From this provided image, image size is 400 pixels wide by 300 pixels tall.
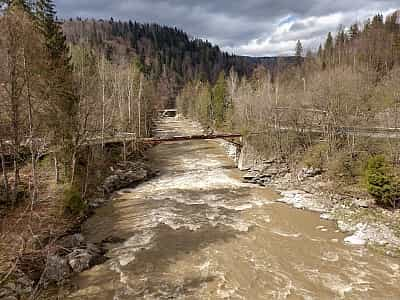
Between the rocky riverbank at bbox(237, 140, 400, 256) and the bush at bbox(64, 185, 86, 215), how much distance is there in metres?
12.5

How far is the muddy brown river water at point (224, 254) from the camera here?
35.1ft

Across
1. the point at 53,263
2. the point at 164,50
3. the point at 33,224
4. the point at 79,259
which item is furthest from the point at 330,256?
the point at 164,50

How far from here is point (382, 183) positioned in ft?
56.3

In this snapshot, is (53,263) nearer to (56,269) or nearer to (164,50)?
(56,269)

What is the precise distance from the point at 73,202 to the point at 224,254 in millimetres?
8745

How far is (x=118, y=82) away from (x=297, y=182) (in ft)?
70.2

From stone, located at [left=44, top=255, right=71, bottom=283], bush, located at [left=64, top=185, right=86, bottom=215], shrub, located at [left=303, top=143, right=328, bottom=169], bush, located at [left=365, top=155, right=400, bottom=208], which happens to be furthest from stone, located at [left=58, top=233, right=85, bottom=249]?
shrub, located at [left=303, top=143, right=328, bottom=169]

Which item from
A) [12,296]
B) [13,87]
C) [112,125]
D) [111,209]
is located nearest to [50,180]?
[111,209]

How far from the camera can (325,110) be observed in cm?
2366

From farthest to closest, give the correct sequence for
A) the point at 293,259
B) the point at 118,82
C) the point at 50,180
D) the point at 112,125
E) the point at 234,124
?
the point at 234,124 → the point at 118,82 → the point at 112,125 → the point at 50,180 → the point at 293,259

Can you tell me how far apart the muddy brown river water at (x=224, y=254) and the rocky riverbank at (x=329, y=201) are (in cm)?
82

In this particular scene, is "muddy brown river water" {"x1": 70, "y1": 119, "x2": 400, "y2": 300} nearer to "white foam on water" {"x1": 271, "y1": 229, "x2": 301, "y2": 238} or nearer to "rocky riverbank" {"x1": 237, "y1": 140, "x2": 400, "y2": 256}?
"white foam on water" {"x1": 271, "y1": 229, "x2": 301, "y2": 238}

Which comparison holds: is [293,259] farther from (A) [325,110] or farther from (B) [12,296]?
(A) [325,110]

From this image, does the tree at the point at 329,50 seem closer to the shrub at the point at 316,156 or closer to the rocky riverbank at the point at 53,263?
the shrub at the point at 316,156
